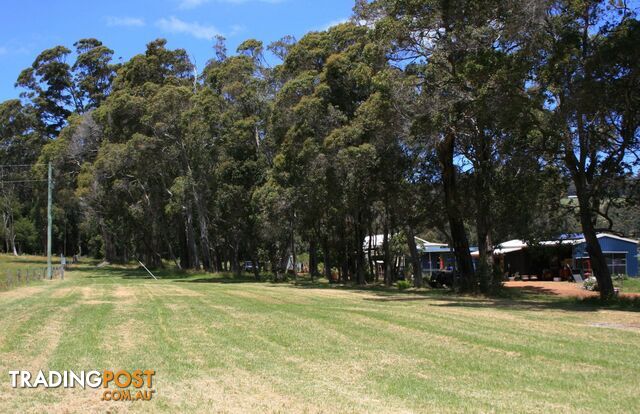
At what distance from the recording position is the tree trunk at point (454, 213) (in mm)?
28828

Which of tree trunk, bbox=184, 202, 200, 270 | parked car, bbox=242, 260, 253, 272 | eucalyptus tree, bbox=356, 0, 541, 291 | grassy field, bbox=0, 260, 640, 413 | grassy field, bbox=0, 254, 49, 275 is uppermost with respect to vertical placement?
eucalyptus tree, bbox=356, 0, 541, 291

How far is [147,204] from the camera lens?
56250 millimetres

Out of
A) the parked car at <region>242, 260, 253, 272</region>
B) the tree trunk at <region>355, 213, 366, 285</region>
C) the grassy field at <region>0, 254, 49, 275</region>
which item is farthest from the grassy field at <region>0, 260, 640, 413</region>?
the parked car at <region>242, 260, 253, 272</region>

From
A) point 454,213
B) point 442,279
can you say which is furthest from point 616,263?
point 454,213

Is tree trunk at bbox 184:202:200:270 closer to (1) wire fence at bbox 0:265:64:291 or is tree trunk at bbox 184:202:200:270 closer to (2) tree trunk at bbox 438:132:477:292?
(1) wire fence at bbox 0:265:64:291

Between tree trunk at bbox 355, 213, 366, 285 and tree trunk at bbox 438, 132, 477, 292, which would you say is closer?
tree trunk at bbox 438, 132, 477, 292

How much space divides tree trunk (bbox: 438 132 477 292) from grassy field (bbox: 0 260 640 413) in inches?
474

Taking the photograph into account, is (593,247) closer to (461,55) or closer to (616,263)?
(461,55)

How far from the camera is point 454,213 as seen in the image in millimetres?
28891

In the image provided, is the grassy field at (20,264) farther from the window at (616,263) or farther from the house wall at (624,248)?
the house wall at (624,248)

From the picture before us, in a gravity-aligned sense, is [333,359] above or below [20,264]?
below

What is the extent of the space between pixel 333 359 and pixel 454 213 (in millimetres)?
20216

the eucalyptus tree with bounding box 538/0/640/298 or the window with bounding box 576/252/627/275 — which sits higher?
the eucalyptus tree with bounding box 538/0/640/298

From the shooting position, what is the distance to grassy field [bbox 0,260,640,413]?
720 cm
